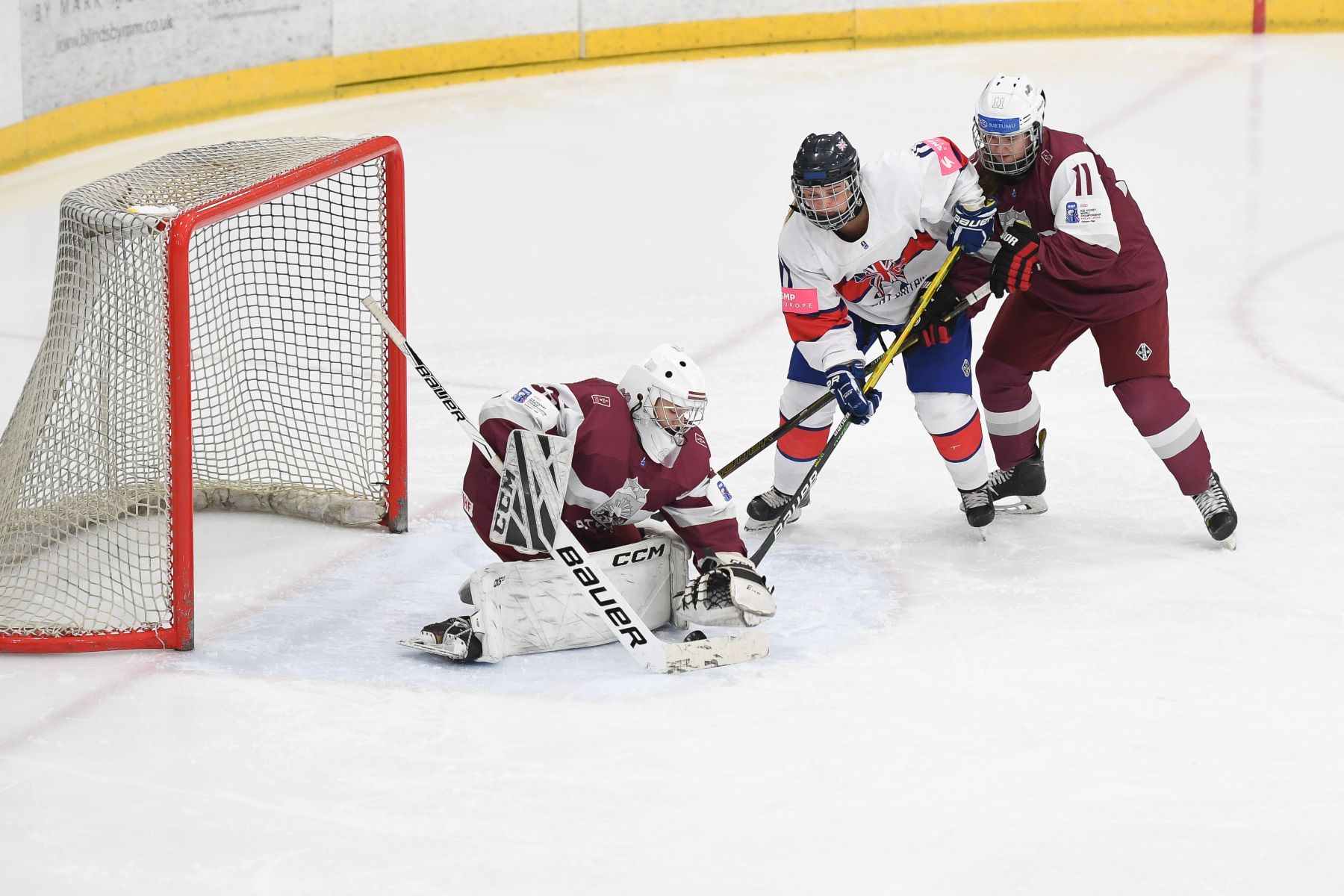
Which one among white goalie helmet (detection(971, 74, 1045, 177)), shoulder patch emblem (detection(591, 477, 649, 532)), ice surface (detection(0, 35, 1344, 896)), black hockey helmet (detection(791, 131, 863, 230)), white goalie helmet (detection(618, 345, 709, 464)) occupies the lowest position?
Result: ice surface (detection(0, 35, 1344, 896))

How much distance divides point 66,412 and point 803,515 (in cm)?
172

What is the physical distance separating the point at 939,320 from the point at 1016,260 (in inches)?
9.2

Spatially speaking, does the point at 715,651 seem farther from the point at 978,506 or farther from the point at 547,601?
the point at 978,506

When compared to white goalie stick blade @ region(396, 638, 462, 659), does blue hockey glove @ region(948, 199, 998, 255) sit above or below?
above

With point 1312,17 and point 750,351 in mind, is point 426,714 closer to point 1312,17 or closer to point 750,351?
point 750,351

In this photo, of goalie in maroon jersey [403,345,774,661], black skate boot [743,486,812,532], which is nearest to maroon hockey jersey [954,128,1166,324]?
black skate boot [743,486,812,532]

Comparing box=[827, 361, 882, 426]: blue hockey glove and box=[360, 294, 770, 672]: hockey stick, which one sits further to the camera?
box=[827, 361, 882, 426]: blue hockey glove

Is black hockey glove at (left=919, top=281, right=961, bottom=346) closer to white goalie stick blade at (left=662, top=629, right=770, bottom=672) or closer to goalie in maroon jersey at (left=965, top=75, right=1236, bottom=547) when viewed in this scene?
goalie in maroon jersey at (left=965, top=75, right=1236, bottom=547)

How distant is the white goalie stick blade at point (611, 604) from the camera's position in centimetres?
315

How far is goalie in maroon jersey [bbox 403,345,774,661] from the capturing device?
3.23m

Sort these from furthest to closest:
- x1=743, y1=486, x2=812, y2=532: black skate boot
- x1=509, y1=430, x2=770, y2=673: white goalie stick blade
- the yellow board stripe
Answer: the yellow board stripe → x1=743, y1=486, x2=812, y2=532: black skate boot → x1=509, y1=430, x2=770, y2=673: white goalie stick blade

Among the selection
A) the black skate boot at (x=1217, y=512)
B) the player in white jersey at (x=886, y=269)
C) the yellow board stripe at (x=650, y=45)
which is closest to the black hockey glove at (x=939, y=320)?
the player in white jersey at (x=886, y=269)

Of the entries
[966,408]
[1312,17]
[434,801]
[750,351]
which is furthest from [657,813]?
[1312,17]

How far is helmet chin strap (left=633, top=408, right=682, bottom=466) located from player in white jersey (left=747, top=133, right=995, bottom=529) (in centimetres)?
60
